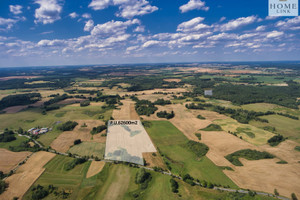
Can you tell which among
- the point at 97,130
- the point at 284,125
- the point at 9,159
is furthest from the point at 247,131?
the point at 9,159

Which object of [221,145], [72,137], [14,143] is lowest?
[221,145]

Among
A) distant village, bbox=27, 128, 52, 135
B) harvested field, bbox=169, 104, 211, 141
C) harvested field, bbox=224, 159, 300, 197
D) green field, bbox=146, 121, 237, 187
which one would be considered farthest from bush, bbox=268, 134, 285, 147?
distant village, bbox=27, 128, 52, 135

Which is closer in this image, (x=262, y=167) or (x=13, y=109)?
(x=262, y=167)

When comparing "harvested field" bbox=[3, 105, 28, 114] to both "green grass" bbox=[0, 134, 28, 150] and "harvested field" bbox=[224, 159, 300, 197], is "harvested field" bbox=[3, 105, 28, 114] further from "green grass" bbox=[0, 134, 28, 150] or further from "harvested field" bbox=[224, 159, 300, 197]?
"harvested field" bbox=[224, 159, 300, 197]

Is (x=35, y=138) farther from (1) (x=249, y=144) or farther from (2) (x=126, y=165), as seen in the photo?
(1) (x=249, y=144)

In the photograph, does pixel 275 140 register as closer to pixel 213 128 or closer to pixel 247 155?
pixel 247 155

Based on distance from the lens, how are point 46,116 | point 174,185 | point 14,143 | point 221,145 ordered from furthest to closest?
point 46,116 < point 14,143 < point 221,145 < point 174,185
